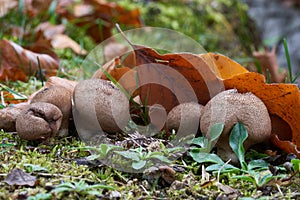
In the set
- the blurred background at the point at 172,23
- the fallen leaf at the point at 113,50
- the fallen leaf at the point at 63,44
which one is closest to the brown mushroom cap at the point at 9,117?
the blurred background at the point at 172,23

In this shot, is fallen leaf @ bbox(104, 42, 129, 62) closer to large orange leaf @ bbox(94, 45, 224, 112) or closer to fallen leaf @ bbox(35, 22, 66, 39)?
fallen leaf @ bbox(35, 22, 66, 39)

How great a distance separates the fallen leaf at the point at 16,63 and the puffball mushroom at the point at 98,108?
100cm

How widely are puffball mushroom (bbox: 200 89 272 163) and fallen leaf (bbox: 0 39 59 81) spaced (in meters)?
1.43

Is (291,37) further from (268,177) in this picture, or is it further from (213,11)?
(268,177)

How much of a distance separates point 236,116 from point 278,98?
0.71 ft

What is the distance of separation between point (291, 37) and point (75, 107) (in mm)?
4982

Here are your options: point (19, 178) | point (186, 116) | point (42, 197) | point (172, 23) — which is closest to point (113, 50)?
point (172, 23)

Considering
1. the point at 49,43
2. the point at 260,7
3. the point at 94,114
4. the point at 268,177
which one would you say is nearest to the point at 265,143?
the point at 268,177

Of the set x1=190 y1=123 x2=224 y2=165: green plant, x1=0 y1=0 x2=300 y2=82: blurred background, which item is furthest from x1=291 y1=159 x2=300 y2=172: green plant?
x1=0 y1=0 x2=300 y2=82: blurred background

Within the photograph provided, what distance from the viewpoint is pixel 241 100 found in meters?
1.66

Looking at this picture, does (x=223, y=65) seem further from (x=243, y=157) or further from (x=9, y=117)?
(x=9, y=117)

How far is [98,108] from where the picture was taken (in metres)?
1.74

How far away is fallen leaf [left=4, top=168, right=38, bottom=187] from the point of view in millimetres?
1391

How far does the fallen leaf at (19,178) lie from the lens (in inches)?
54.7
